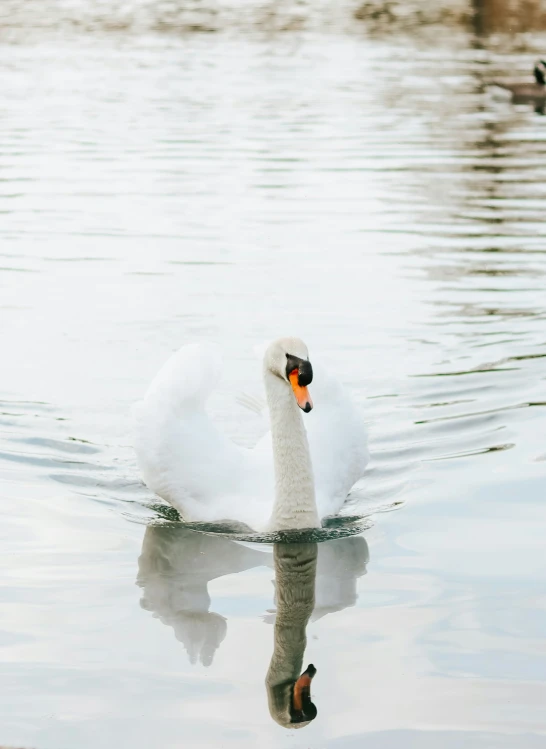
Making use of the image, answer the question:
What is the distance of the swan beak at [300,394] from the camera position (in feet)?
23.1

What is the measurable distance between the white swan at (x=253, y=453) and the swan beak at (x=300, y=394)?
9 centimetres

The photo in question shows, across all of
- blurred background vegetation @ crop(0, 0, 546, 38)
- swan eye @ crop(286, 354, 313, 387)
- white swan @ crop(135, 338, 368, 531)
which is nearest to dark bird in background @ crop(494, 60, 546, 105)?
blurred background vegetation @ crop(0, 0, 546, 38)

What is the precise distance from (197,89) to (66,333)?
53.2ft

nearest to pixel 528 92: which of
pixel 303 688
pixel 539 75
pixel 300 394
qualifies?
pixel 539 75

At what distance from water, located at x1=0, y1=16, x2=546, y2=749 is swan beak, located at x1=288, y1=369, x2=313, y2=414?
3.06 feet

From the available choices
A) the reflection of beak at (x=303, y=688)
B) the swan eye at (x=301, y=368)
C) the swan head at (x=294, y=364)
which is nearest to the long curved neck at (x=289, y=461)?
the swan head at (x=294, y=364)

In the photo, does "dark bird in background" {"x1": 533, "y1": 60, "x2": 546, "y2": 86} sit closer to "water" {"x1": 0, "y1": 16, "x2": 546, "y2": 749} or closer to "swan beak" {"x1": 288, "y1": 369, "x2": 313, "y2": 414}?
"water" {"x1": 0, "y1": 16, "x2": 546, "y2": 749}

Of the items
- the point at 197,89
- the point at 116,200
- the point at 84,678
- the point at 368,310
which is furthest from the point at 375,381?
the point at 197,89

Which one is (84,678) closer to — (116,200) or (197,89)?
(116,200)

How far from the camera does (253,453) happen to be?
27.9 ft

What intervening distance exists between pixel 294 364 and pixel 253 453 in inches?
52.5

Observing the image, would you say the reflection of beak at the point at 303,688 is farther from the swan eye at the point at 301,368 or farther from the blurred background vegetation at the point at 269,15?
the blurred background vegetation at the point at 269,15

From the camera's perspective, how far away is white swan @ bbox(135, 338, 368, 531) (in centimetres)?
762

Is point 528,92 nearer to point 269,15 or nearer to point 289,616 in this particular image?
point 269,15
